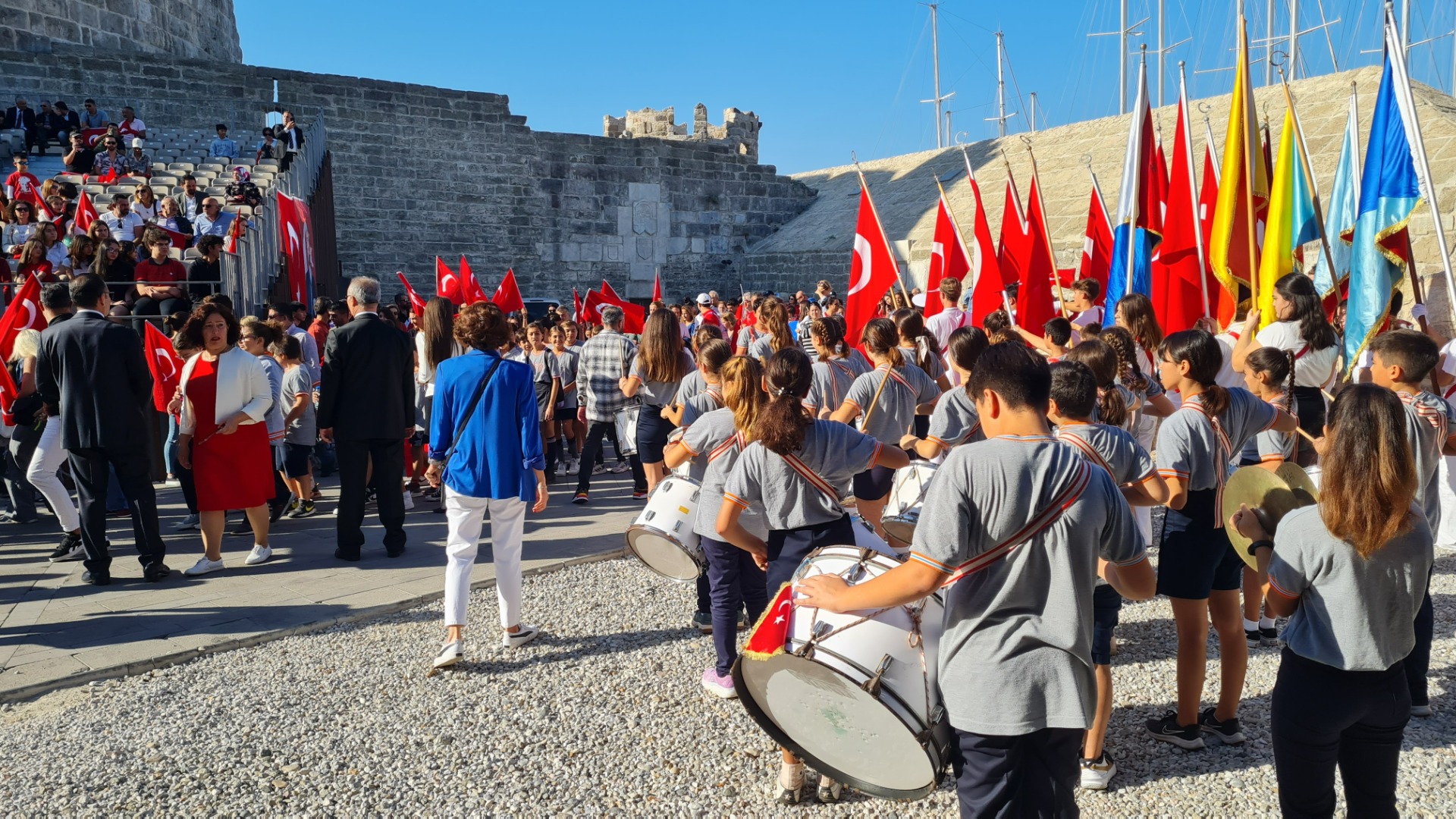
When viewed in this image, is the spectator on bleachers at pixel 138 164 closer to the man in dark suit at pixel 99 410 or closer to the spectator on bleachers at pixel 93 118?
the spectator on bleachers at pixel 93 118

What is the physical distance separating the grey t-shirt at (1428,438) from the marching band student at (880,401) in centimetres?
242

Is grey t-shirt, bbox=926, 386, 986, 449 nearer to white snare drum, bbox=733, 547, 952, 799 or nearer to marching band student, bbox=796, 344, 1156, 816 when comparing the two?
white snare drum, bbox=733, 547, 952, 799

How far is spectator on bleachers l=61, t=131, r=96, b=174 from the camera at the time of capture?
15.7m

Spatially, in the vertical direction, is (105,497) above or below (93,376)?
below

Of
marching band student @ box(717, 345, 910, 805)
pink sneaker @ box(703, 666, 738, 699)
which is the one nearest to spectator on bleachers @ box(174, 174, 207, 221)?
pink sneaker @ box(703, 666, 738, 699)

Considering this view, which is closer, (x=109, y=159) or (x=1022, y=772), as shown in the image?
(x=1022, y=772)

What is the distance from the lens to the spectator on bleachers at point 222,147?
17.5 meters

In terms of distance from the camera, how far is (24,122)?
17250 mm

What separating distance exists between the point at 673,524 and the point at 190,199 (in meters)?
12.1

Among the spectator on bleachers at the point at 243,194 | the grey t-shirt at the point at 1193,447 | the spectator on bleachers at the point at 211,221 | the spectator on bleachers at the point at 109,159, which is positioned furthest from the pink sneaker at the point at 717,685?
the spectator on bleachers at the point at 109,159

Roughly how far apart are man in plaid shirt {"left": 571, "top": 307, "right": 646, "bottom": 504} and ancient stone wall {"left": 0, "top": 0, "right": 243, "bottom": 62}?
1778 centimetres

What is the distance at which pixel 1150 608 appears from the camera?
5266mm

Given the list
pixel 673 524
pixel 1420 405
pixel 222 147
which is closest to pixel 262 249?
pixel 222 147

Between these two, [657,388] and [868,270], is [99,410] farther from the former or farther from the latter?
[868,270]
